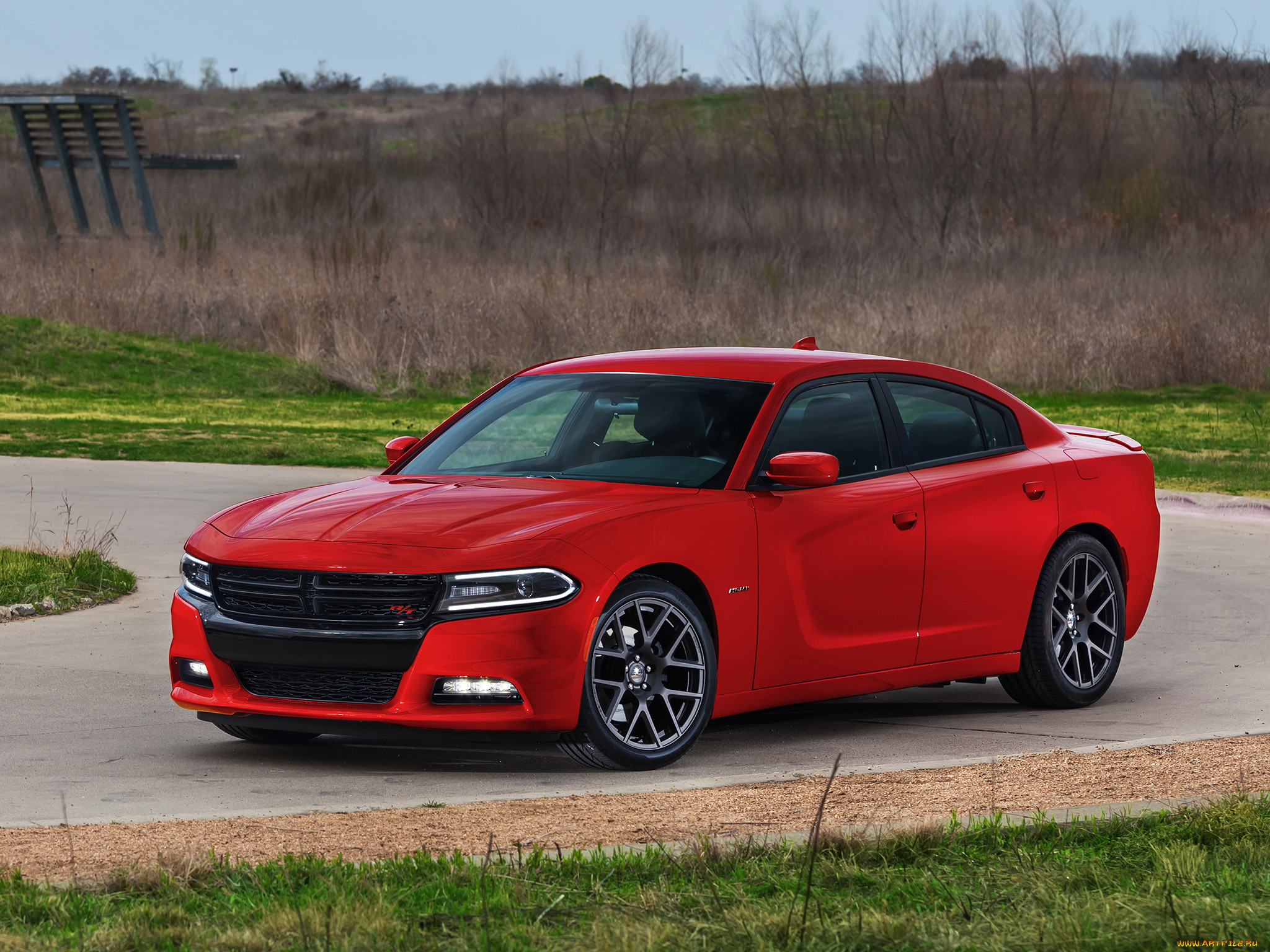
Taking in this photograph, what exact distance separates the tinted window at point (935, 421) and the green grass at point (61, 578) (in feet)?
17.6

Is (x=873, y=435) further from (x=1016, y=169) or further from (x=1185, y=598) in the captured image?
(x=1016, y=169)

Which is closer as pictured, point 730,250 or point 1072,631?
point 1072,631

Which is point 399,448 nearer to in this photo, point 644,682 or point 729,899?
point 644,682

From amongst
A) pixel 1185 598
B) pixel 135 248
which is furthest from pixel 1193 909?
pixel 135 248

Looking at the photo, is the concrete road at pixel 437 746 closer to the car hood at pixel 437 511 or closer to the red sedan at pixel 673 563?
the red sedan at pixel 673 563

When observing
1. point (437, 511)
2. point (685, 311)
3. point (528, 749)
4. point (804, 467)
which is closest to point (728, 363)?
point (804, 467)

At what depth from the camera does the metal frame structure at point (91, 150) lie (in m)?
44.7

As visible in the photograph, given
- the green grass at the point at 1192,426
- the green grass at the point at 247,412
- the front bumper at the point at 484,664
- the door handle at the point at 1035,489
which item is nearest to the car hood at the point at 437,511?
the front bumper at the point at 484,664

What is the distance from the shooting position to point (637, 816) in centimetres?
586

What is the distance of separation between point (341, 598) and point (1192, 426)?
20.5m

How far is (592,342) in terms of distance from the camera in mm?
31047

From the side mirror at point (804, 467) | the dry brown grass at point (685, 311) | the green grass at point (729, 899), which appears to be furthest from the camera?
the dry brown grass at point (685, 311)

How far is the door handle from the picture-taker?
27.2 ft

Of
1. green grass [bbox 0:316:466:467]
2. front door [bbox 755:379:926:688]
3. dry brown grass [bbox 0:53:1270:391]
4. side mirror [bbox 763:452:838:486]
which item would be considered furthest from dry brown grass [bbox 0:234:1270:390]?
side mirror [bbox 763:452:838:486]
